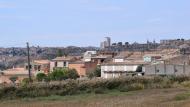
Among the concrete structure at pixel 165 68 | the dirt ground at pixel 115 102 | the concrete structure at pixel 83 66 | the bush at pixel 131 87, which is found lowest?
the dirt ground at pixel 115 102

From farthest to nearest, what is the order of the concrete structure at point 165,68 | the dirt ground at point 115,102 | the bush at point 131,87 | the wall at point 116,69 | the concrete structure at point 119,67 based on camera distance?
Answer: the concrete structure at point 119,67, the wall at point 116,69, the concrete structure at point 165,68, the bush at point 131,87, the dirt ground at point 115,102

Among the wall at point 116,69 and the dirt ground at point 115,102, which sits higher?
the wall at point 116,69

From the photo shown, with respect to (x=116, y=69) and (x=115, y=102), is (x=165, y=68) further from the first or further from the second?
(x=115, y=102)

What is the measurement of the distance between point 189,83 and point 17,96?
1314 cm

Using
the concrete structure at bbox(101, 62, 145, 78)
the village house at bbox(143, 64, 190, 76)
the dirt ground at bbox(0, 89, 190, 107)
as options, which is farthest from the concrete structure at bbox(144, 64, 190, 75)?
the dirt ground at bbox(0, 89, 190, 107)

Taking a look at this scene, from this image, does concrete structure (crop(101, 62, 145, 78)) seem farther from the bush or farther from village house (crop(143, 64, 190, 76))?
the bush

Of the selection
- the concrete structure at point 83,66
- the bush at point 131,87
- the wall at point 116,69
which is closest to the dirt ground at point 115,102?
the bush at point 131,87

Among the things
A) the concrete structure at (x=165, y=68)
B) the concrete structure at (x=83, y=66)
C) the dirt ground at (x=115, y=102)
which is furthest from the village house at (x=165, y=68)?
the dirt ground at (x=115, y=102)

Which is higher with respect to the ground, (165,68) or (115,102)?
(165,68)

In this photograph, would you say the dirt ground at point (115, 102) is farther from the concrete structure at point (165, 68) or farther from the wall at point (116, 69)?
the wall at point (116, 69)

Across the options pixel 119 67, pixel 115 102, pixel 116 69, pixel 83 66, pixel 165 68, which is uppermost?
pixel 83 66

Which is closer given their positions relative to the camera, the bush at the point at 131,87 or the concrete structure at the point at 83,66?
the bush at the point at 131,87

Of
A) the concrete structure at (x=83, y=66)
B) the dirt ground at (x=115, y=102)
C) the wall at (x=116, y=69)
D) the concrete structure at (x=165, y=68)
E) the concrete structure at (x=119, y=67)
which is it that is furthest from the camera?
the concrete structure at (x=83, y=66)

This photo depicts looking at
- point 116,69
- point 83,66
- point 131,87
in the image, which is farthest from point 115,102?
point 83,66
